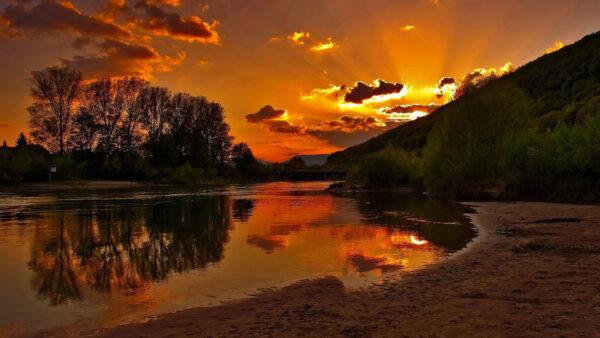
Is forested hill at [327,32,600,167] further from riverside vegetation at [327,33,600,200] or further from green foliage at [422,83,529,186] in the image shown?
green foliage at [422,83,529,186]

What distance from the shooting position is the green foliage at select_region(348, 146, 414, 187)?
82.0m

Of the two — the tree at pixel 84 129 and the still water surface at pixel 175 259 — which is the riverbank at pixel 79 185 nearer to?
the tree at pixel 84 129

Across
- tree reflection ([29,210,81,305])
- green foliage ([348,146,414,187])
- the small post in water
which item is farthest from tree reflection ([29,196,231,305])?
the small post in water

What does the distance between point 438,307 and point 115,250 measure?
48.2ft

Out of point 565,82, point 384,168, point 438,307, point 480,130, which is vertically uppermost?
point 565,82

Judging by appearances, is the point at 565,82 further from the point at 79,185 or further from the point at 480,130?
the point at 79,185

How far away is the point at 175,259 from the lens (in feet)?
52.4

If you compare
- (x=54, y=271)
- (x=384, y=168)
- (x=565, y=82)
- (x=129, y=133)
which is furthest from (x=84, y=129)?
(x=565, y=82)

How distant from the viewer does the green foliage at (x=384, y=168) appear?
8200 centimetres

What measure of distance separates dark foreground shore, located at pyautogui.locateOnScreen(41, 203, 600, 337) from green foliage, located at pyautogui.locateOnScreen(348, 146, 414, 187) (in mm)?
67949

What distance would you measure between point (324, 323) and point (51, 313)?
6634mm

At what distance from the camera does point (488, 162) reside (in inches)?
1983

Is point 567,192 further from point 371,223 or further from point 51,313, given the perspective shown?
point 51,313

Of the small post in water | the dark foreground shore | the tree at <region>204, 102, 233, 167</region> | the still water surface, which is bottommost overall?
the still water surface
